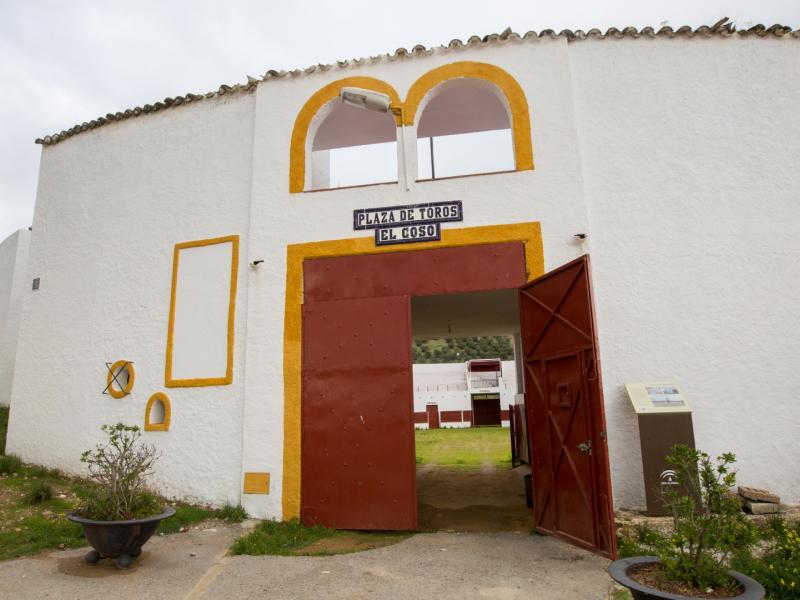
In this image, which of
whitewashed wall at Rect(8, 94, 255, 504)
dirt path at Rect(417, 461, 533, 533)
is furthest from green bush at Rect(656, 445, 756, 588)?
whitewashed wall at Rect(8, 94, 255, 504)

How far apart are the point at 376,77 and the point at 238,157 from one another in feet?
7.96

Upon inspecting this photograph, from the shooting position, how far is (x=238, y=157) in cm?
899

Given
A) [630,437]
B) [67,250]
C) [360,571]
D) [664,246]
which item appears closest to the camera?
[360,571]

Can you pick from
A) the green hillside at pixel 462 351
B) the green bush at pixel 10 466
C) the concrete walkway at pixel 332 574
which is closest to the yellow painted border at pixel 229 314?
the concrete walkway at pixel 332 574

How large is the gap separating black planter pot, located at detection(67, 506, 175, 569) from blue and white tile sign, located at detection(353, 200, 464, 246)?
4270mm

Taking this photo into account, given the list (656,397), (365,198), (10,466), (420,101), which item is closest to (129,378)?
(10,466)

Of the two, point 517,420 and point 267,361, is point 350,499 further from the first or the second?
point 517,420

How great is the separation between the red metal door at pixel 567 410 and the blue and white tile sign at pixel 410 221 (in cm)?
141

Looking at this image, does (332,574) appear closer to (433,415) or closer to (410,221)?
(410,221)

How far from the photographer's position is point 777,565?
497 cm

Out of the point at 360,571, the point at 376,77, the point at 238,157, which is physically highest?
the point at 376,77

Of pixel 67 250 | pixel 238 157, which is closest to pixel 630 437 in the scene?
pixel 238 157

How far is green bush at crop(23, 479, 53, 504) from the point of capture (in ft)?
25.2

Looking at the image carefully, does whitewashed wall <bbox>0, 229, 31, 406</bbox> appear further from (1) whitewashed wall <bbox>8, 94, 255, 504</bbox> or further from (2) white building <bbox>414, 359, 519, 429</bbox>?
(2) white building <bbox>414, 359, 519, 429</bbox>
